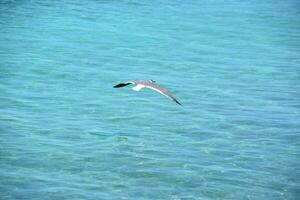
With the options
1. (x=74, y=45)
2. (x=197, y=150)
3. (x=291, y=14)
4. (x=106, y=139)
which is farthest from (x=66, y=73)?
(x=291, y=14)

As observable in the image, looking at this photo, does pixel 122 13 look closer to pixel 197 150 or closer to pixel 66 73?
pixel 66 73

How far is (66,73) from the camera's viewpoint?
33.4m

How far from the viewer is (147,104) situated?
29.4m

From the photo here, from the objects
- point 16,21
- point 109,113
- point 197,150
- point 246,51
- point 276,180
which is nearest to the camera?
point 276,180

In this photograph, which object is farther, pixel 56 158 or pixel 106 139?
pixel 106 139

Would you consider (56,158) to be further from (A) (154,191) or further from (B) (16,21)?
(B) (16,21)

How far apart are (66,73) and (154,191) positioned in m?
Result: 14.7

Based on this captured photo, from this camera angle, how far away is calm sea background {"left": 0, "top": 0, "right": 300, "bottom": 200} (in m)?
21.2

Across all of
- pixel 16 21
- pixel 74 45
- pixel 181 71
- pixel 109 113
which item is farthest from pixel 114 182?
pixel 16 21

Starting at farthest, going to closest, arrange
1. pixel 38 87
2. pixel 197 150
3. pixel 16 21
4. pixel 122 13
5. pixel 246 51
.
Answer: pixel 122 13 → pixel 16 21 → pixel 246 51 → pixel 38 87 → pixel 197 150

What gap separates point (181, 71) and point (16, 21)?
15629 mm

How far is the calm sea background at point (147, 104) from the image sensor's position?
835 inches

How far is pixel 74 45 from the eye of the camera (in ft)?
129

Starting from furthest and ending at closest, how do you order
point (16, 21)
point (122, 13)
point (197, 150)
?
1. point (122, 13)
2. point (16, 21)
3. point (197, 150)
